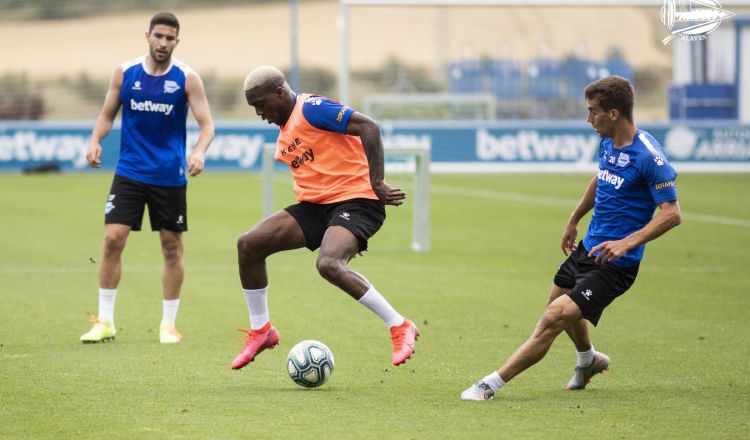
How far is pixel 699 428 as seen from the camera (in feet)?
20.6

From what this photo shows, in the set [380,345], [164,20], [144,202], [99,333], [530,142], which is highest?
[164,20]

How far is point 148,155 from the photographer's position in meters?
9.23

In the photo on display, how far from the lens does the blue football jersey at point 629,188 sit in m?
6.78

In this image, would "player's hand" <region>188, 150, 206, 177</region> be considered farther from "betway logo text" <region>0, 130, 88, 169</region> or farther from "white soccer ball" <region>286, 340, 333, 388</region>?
"betway logo text" <region>0, 130, 88, 169</region>

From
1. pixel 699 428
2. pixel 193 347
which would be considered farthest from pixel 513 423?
pixel 193 347

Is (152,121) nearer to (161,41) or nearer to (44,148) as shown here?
(161,41)

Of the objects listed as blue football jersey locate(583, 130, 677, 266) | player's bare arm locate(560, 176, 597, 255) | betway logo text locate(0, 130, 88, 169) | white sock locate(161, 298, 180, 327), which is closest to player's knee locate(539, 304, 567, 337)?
blue football jersey locate(583, 130, 677, 266)

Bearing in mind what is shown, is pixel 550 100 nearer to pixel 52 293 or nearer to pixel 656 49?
pixel 656 49

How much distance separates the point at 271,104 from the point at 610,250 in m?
2.21

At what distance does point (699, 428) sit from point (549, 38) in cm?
3843

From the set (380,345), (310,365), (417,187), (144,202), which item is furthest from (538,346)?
(417,187)

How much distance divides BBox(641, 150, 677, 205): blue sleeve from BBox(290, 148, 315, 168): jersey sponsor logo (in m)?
2.04

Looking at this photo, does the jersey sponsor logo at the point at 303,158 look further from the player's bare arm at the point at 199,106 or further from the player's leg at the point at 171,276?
the player's leg at the point at 171,276

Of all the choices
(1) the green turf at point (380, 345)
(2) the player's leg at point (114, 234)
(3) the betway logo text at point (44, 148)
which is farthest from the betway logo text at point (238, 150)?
(2) the player's leg at point (114, 234)
